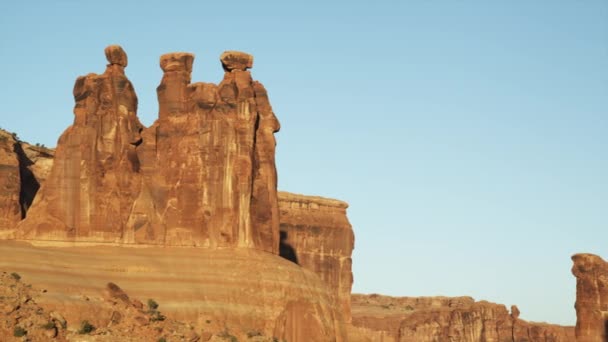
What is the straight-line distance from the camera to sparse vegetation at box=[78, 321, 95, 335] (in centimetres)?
10133

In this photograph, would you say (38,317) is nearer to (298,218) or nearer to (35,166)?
(35,166)

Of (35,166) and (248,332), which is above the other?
(35,166)

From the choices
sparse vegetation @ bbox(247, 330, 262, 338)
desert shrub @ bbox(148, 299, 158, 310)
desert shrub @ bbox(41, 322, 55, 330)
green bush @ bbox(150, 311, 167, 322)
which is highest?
desert shrub @ bbox(148, 299, 158, 310)

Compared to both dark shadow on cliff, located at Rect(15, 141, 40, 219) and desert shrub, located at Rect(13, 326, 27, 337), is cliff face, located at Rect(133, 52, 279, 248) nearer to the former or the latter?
dark shadow on cliff, located at Rect(15, 141, 40, 219)

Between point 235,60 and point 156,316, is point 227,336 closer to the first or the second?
point 156,316

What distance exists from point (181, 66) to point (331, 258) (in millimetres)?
71282

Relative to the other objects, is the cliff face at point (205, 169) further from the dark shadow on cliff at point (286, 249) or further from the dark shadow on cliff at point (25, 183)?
the dark shadow on cliff at point (286, 249)

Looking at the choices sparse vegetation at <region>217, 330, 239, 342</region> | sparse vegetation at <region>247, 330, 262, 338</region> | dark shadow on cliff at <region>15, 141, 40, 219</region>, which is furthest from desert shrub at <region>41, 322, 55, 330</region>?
dark shadow on cliff at <region>15, 141, 40, 219</region>

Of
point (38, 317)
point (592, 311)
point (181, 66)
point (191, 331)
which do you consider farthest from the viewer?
point (592, 311)

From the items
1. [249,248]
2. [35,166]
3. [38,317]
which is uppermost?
[35,166]

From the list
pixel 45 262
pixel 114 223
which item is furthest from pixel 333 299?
pixel 45 262

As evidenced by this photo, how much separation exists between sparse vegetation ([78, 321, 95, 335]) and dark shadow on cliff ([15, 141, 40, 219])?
2892 centimetres

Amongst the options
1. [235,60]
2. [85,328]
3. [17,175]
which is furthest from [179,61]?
[85,328]

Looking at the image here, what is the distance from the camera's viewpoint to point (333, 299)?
424 feet
